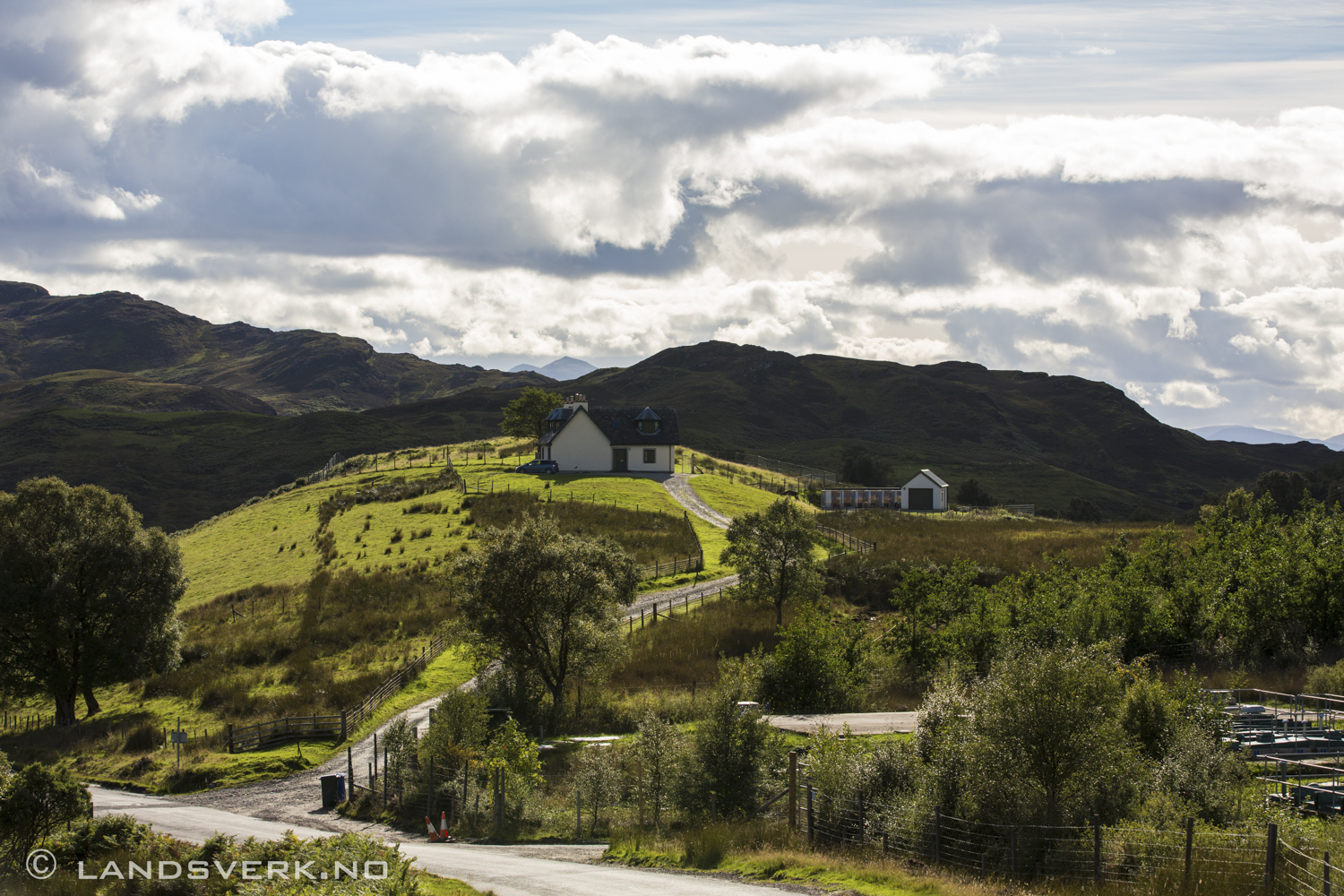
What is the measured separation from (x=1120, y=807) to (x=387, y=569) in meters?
43.5

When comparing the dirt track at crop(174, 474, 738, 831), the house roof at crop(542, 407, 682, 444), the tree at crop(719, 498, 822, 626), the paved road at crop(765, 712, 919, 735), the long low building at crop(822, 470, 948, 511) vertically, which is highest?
the house roof at crop(542, 407, 682, 444)

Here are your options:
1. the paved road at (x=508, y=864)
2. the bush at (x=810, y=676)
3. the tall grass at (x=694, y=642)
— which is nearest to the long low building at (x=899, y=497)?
the tall grass at (x=694, y=642)

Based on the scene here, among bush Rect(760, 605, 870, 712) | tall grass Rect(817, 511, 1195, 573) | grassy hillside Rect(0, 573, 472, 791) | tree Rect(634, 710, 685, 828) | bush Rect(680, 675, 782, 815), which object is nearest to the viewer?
bush Rect(680, 675, 782, 815)

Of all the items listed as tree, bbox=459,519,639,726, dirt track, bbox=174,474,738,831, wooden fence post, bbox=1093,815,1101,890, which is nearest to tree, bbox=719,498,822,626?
tree, bbox=459,519,639,726

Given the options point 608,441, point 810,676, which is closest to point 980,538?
point 810,676

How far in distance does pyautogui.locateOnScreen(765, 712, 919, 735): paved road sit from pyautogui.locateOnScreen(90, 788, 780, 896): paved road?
328 inches

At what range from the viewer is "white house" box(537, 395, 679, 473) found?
87.4m

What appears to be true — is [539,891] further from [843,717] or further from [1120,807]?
[843,717]

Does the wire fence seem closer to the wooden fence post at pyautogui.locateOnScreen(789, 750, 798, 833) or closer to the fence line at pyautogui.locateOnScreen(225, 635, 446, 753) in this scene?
the wooden fence post at pyautogui.locateOnScreen(789, 750, 798, 833)

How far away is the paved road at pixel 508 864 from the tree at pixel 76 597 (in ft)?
43.8

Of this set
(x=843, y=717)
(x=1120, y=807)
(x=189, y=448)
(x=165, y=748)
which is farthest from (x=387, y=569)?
(x=189, y=448)

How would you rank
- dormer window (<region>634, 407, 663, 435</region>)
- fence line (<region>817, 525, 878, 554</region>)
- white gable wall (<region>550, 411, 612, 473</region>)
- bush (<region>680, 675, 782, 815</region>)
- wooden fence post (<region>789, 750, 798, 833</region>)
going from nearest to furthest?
wooden fence post (<region>789, 750, 798, 833</region>) < bush (<region>680, 675, 782, 815</region>) < fence line (<region>817, 525, 878, 554</region>) < white gable wall (<region>550, 411, 612, 473</region>) < dormer window (<region>634, 407, 663, 435</region>)

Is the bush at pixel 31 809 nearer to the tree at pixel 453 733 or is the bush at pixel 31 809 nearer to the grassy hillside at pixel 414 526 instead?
the tree at pixel 453 733

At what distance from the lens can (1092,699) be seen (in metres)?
16.0
